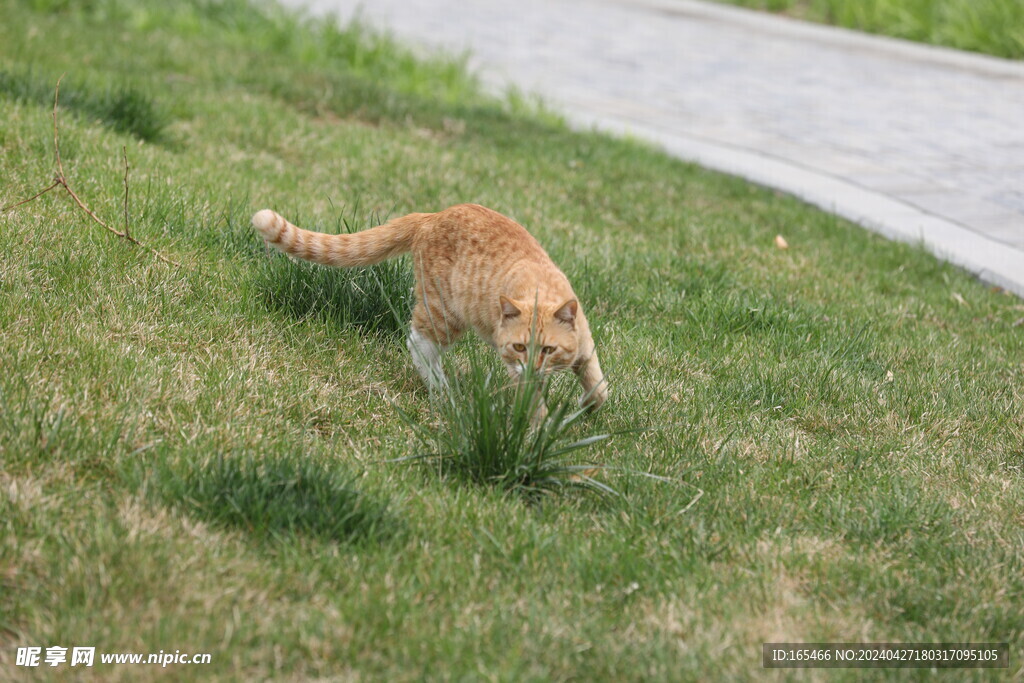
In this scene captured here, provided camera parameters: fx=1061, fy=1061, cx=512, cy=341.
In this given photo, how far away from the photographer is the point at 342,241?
14.6 ft

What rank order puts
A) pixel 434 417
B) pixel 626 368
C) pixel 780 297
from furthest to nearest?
pixel 780 297, pixel 626 368, pixel 434 417

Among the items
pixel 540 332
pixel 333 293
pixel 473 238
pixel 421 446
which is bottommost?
pixel 421 446

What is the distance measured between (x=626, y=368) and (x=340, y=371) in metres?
1.26

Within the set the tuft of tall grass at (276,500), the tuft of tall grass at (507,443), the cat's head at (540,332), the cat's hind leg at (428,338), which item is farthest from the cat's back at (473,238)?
the tuft of tall grass at (276,500)

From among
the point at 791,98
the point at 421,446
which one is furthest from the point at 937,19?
the point at 421,446

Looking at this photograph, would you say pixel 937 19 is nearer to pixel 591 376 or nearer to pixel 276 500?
pixel 591 376

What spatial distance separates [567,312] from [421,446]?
73cm

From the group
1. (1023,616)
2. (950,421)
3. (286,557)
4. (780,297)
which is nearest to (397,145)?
(780,297)

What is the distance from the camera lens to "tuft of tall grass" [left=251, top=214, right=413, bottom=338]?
4.62 metres

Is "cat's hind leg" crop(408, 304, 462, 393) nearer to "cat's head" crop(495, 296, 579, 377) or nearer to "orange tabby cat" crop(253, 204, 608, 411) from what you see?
"orange tabby cat" crop(253, 204, 608, 411)

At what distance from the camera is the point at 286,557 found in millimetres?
2996

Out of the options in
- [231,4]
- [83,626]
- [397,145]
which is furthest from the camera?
[231,4]

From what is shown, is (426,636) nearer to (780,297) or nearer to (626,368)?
(626,368)

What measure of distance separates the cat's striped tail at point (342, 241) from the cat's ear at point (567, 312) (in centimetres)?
90
